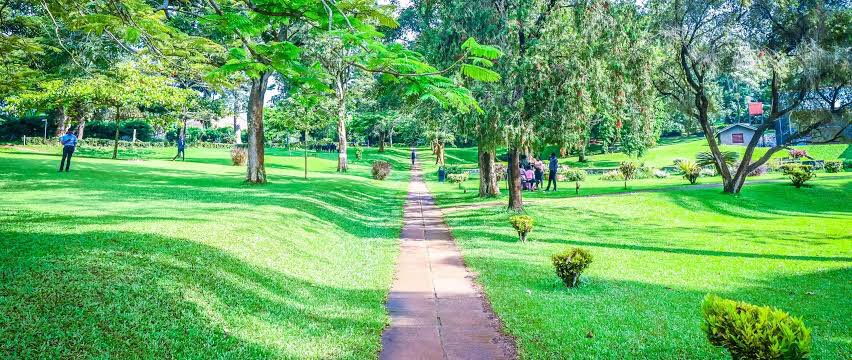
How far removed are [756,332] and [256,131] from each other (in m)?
20.4

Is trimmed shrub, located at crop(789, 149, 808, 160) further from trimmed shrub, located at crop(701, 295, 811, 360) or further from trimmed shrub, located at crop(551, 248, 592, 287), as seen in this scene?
trimmed shrub, located at crop(701, 295, 811, 360)

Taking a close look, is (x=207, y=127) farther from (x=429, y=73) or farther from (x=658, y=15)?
(x=429, y=73)

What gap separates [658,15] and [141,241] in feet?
69.2

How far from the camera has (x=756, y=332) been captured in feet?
14.2

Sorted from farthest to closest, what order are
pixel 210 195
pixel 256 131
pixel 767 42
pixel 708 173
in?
pixel 708 173
pixel 256 131
pixel 767 42
pixel 210 195

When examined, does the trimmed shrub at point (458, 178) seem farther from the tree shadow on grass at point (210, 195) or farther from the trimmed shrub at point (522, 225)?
the trimmed shrub at point (522, 225)

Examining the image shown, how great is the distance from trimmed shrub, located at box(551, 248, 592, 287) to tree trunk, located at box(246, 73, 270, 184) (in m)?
16.4

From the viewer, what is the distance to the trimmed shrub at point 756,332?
418 centimetres

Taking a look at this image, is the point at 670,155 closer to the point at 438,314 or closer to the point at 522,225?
the point at 522,225

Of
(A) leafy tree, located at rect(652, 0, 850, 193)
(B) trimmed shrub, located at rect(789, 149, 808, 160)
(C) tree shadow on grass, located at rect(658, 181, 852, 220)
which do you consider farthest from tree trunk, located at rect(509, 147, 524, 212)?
(B) trimmed shrub, located at rect(789, 149, 808, 160)

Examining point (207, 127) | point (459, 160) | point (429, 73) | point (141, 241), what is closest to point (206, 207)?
point (141, 241)

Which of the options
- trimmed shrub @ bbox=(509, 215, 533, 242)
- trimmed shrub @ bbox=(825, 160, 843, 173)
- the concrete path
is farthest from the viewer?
trimmed shrub @ bbox=(825, 160, 843, 173)

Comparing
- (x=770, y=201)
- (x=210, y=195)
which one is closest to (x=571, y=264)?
(x=210, y=195)

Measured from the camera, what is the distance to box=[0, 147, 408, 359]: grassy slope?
16.3ft
